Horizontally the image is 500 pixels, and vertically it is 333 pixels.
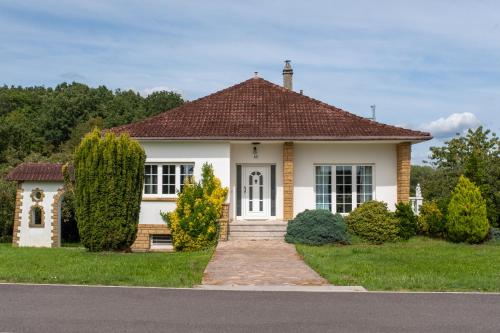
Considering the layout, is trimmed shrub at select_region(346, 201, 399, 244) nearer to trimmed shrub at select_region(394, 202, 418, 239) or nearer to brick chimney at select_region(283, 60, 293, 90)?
trimmed shrub at select_region(394, 202, 418, 239)

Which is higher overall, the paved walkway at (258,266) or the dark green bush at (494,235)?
the dark green bush at (494,235)

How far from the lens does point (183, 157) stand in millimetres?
21594

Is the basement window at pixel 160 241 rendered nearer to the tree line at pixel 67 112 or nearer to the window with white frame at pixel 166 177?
the window with white frame at pixel 166 177

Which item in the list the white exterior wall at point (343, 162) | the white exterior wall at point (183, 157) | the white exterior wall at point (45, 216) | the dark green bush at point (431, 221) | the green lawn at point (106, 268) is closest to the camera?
the green lawn at point (106, 268)

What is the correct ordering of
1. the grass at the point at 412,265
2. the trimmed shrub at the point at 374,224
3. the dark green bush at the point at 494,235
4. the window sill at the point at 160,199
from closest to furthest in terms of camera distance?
the grass at the point at 412,265 → the trimmed shrub at the point at 374,224 → the dark green bush at the point at 494,235 → the window sill at the point at 160,199

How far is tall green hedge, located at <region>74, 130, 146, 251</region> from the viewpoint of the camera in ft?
54.2

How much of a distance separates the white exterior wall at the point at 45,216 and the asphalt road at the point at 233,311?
44.2 ft

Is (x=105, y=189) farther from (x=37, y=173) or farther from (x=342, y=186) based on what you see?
(x=342, y=186)

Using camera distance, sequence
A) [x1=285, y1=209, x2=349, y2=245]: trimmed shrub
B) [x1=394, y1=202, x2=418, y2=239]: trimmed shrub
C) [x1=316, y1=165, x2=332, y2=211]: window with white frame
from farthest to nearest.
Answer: [x1=316, y1=165, x2=332, y2=211]: window with white frame → [x1=394, y1=202, x2=418, y2=239]: trimmed shrub → [x1=285, y1=209, x2=349, y2=245]: trimmed shrub

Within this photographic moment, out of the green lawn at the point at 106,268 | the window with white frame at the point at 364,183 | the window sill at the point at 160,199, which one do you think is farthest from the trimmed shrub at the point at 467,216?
the window sill at the point at 160,199

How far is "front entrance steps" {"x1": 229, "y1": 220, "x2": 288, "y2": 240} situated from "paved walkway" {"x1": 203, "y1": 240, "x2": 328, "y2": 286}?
1332mm

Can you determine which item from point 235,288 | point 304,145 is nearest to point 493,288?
point 235,288

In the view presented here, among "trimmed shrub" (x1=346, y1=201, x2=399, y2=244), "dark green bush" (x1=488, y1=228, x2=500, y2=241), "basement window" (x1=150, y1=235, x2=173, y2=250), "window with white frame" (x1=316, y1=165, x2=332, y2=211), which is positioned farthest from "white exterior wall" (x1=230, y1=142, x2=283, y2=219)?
"dark green bush" (x1=488, y1=228, x2=500, y2=241)

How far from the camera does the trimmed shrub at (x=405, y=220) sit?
65.6 feet
